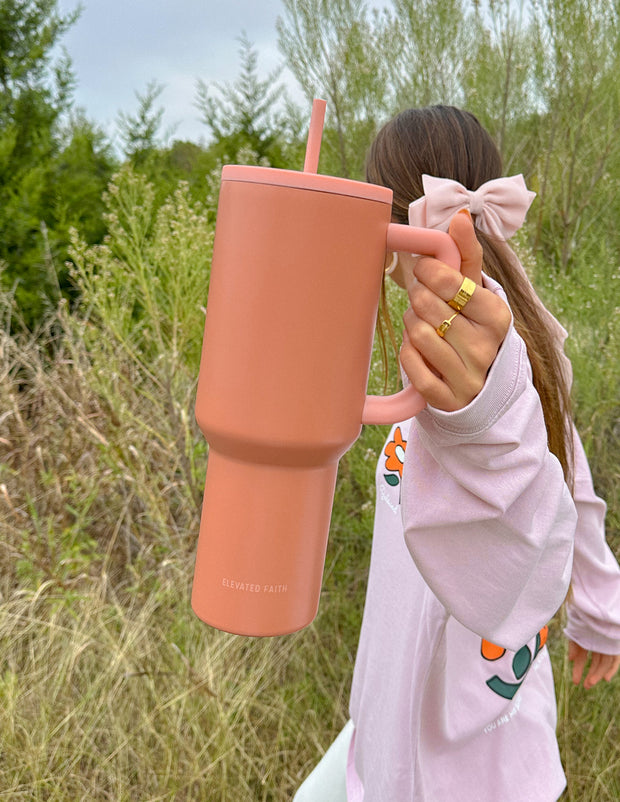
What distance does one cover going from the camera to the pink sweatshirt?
0.64 metres

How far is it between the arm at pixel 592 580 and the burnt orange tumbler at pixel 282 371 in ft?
2.81

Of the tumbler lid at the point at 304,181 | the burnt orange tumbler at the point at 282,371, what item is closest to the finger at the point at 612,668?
the burnt orange tumbler at the point at 282,371

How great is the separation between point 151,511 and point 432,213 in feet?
6.52

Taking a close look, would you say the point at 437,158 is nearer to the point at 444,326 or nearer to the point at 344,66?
the point at 444,326

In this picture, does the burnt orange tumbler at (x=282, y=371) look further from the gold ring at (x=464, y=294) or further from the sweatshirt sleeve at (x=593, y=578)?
the sweatshirt sleeve at (x=593, y=578)

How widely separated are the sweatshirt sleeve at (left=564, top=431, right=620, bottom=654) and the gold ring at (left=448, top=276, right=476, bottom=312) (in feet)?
2.82

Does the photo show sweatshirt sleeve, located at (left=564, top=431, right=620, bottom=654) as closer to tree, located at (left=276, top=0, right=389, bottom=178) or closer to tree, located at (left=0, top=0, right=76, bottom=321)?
tree, located at (left=276, top=0, right=389, bottom=178)

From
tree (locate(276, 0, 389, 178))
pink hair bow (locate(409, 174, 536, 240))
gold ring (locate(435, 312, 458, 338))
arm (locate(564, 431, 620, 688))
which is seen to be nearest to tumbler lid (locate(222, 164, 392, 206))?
gold ring (locate(435, 312, 458, 338))

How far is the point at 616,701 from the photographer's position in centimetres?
211

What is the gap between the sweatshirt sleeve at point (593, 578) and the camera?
4.47 feet

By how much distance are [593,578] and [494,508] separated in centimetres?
86

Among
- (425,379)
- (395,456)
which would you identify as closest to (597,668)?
(395,456)

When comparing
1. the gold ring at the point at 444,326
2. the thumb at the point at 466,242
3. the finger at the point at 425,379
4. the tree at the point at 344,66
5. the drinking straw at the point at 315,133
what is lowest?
the finger at the point at 425,379

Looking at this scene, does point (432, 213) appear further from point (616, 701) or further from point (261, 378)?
point (616, 701)
